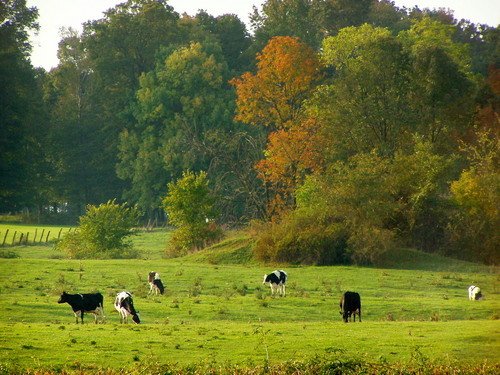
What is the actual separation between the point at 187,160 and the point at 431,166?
34.9m

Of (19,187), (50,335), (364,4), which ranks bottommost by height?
(50,335)

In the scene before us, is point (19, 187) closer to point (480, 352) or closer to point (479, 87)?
point (479, 87)

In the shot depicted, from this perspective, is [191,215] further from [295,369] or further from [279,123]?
[295,369]

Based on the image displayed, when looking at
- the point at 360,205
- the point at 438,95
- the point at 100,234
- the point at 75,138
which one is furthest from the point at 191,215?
the point at 75,138

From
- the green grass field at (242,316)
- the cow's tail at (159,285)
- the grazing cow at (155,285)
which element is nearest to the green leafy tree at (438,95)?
the green grass field at (242,316)

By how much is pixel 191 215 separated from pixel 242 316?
34280 mm

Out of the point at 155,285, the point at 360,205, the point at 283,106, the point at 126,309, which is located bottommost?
the point at 126,309

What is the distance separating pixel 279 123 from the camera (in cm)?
7631

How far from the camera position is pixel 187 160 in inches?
3775

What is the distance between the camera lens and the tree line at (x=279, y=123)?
6475 cm

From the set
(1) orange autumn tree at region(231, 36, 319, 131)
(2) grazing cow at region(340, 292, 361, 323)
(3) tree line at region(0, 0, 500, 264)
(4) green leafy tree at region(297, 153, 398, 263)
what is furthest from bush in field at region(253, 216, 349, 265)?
(2) grazing cow at region(340, 292, 361, 323)

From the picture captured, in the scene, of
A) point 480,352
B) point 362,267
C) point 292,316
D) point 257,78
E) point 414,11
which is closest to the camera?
point 480,352

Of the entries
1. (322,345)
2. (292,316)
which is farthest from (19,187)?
(322,345)

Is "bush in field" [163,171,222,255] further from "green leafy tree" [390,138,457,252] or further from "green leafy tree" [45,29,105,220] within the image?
"green leafy tree" [45,29,105,220]
